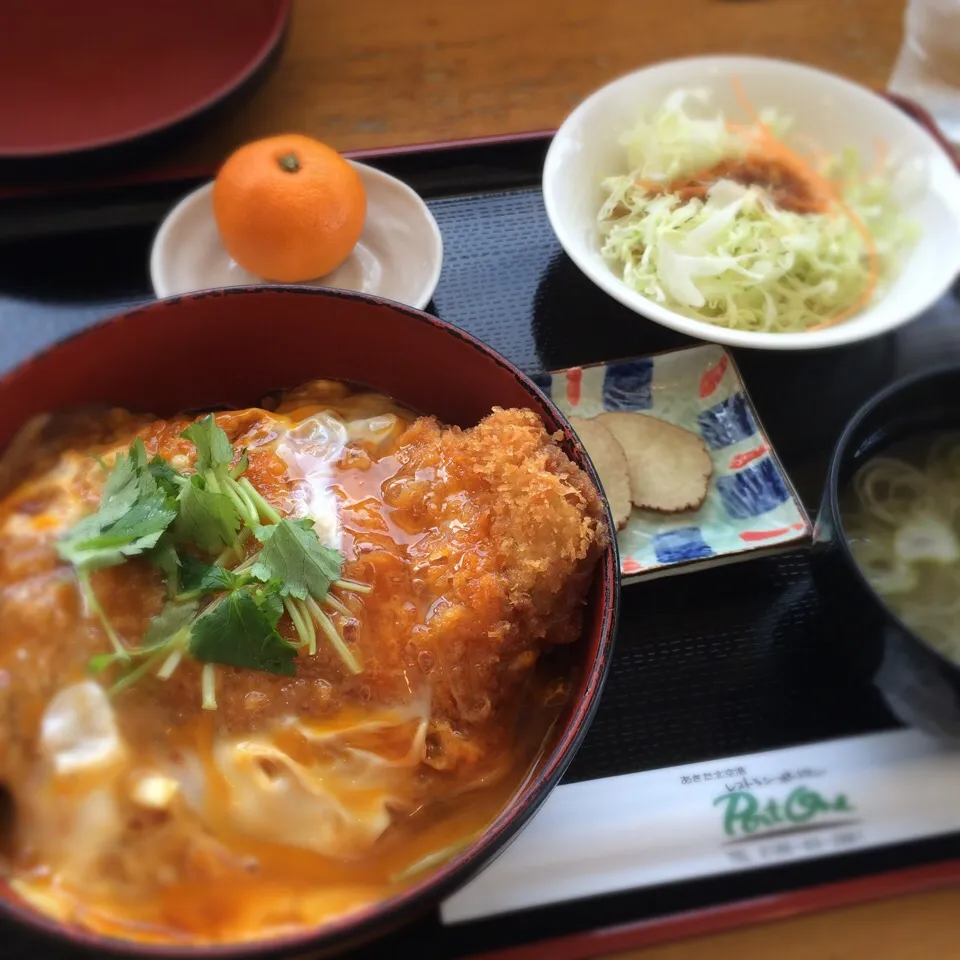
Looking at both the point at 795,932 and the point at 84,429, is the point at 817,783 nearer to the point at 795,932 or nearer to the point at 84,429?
the point at 795,932

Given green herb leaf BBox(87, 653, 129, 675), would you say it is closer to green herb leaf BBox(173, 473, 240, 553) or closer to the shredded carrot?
green herb leaf BBox(173, 473, 240, 553)

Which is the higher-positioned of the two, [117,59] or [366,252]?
[117,59]

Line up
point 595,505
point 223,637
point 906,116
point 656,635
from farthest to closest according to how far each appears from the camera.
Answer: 1. point 906,116
2. point 656,635
3. point 595,505
4. point 223,637

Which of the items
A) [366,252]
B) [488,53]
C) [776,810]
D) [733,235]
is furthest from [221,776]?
[488,53]

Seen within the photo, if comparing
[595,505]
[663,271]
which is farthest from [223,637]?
[663,271]

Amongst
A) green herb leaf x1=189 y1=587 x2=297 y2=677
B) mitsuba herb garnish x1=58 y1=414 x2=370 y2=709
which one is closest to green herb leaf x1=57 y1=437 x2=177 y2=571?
mitsuba herb garnish x1=58 y1=414 x2=370 y2=709

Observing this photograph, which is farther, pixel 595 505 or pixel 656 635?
pixel 656 635

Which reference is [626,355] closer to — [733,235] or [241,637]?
[733,235]
